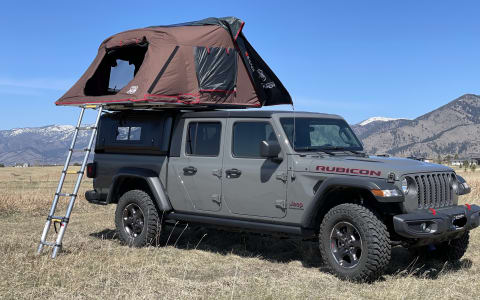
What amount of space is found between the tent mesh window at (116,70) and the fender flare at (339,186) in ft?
15.3

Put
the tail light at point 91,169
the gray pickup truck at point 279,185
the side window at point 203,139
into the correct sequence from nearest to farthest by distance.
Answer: the gray pickup truck at point 279,185
the side window at point 203,139
the tail light at point 91,169

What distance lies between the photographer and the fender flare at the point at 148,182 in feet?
27.3

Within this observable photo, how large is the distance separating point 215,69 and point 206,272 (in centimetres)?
329

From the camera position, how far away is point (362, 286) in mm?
6215

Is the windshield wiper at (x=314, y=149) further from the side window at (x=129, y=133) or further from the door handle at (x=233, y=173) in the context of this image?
the side window at (x=129, y=133)

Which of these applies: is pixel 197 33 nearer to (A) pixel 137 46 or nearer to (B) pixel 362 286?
(A) pixel 137 46

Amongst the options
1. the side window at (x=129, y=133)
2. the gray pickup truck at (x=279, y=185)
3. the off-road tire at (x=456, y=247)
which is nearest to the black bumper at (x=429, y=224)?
the gray pickup truck at (x=279, y=185)

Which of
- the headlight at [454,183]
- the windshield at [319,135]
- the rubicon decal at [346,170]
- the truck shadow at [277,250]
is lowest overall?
the truck shadow at [277,250]

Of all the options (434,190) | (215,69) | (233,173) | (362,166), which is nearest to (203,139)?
(233,173)

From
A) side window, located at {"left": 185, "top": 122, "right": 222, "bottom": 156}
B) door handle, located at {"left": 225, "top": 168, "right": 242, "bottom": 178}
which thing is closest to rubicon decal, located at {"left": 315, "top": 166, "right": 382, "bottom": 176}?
door handle, located at {"left": 225, "top": 168, "right": 242, "bottom": 178}

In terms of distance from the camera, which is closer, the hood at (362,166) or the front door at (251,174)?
the hood at (362,166)

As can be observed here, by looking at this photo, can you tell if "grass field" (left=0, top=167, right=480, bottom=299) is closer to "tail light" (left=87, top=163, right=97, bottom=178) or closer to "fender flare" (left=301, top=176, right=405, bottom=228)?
"fender flare" (left=301, top=176, right=405, bottom=228)

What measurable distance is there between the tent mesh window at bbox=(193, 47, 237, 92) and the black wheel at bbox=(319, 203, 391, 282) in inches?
118

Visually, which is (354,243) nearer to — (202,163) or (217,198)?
(217,198)
